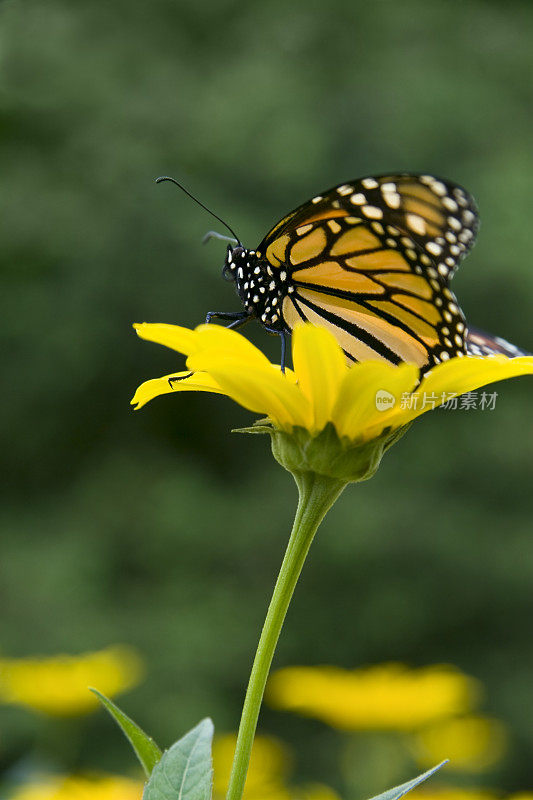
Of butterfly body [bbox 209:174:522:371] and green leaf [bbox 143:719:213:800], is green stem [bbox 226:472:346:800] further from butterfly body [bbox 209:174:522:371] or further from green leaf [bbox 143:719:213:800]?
butterfly body [bbox 209:174:522:371]

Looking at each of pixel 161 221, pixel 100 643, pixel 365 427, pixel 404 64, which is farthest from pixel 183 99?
pixel 365 427

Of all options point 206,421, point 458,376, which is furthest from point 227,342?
point 206,421

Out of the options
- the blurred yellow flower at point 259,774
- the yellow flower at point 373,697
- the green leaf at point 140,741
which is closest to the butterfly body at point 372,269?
the green leaf at point 140,741

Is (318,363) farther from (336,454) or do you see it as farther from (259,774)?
(259,774)

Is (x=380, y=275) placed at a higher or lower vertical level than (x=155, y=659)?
higher

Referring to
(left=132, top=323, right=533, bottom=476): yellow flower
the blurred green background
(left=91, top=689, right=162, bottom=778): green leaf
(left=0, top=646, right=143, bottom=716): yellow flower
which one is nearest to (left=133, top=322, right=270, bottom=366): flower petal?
(left=132, top=323, right=533, bottom=476): yellow flower

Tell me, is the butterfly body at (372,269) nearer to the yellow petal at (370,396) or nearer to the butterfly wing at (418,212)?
the butterfly wing at (418,212)

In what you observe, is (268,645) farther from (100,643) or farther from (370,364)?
(100,643)
